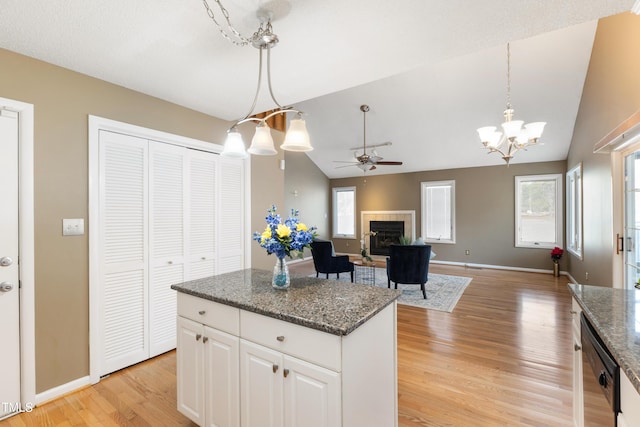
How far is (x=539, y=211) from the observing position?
20.5 ft

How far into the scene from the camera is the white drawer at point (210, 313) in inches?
60.5

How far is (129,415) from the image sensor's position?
1.92 meters

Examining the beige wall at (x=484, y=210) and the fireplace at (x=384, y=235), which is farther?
the fireplace at (x=384, y=235)

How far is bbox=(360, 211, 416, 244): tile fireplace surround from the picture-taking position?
299 inches

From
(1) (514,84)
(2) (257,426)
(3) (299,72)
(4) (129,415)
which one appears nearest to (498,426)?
(2) (257,426)

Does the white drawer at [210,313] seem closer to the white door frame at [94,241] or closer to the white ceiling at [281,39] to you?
the white door frame at [94,241]

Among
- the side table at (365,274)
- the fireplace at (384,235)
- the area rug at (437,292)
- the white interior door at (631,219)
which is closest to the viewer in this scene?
the white interior door at (631,219)

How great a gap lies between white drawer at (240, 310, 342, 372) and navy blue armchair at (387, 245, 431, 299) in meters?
3.34

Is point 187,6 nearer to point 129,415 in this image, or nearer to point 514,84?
point 129,415

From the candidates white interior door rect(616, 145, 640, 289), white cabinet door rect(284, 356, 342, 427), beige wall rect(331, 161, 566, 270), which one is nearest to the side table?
beige wall rect(331, 161, 566, 270)

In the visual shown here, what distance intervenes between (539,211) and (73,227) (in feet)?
25.6

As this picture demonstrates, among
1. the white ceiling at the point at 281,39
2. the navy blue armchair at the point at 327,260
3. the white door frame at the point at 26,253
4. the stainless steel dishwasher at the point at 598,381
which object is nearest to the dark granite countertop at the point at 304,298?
the stainless steel dishwasher at the point at 598,381

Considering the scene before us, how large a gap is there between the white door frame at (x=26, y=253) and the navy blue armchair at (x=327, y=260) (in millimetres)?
3812

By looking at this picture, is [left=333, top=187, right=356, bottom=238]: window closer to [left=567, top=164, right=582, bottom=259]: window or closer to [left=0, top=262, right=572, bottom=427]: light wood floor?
[left=567, top=164, right=582, bottom=259]: window
